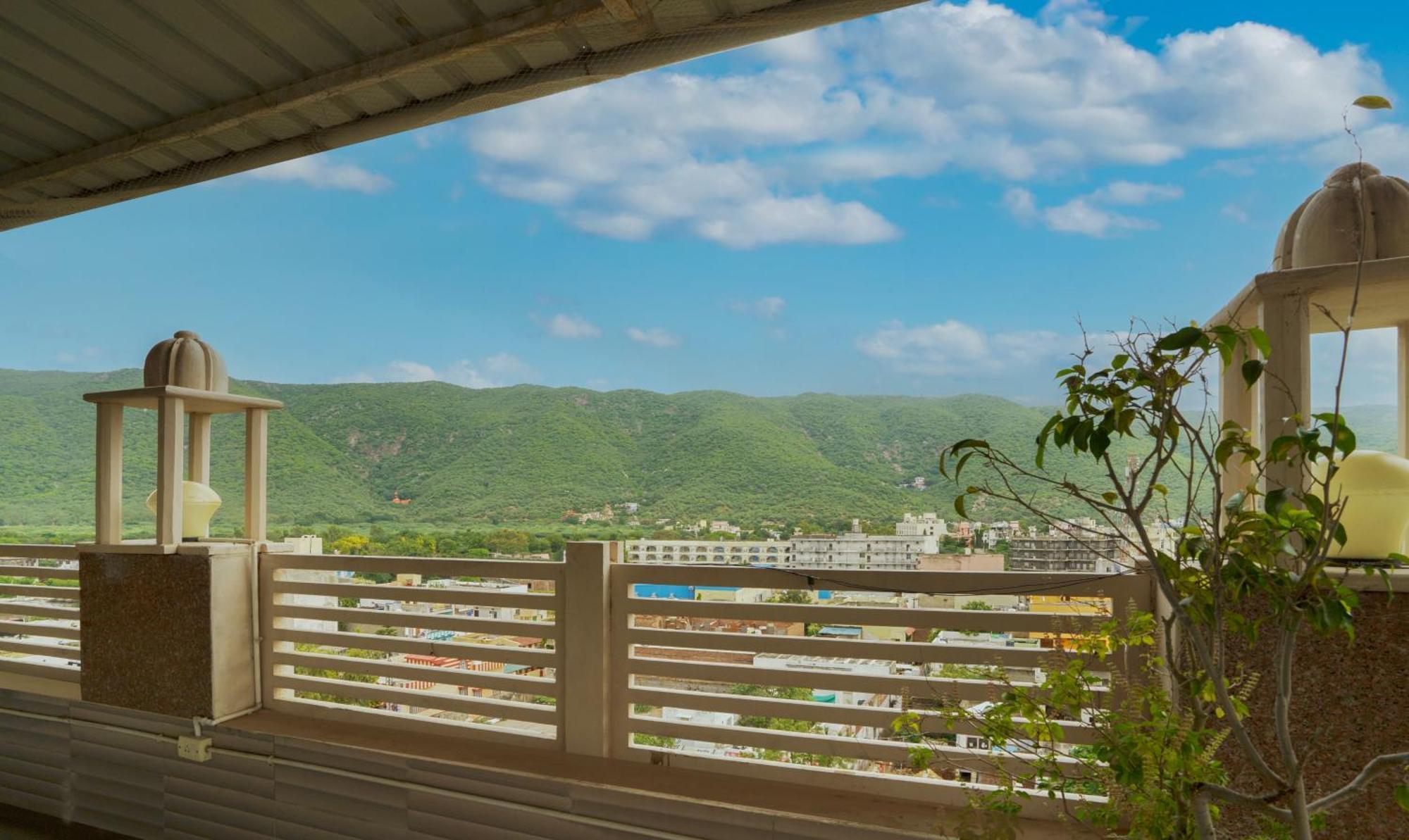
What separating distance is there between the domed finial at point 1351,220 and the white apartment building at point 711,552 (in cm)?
143

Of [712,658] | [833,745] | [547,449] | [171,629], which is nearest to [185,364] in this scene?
[171,629]

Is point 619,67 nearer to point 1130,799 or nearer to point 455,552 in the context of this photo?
point 1130,799

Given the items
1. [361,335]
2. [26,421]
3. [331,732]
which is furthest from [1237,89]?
[361,335]

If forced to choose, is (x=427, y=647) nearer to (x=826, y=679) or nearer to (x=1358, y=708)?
(x=826, y=679)

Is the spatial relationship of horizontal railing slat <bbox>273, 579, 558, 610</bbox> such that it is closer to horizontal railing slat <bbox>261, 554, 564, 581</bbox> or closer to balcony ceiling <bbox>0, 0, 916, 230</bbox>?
horizontal railing slat <bbox>261, 554, 564, 581</bbox>

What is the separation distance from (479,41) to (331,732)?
2.35 m

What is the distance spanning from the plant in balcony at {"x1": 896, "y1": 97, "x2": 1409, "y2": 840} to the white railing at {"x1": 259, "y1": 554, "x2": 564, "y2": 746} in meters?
1.47

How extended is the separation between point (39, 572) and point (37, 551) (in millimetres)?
112

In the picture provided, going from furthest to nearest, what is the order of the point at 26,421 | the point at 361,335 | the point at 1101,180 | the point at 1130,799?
the point at 361,335, the point at 1101,180, the point at 26,421, the point at 1130,799

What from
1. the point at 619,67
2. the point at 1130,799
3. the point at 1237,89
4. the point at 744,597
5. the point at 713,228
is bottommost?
the point at 1130,799

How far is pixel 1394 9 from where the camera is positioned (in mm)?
8820

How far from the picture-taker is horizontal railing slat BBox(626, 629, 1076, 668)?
201 cm

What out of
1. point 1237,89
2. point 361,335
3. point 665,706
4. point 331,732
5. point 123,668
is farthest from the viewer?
point 361,335

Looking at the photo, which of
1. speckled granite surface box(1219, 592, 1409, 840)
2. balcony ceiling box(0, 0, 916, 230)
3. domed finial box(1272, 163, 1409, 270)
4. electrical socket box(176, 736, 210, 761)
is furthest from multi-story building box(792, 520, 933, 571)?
electrical socket box(176, 736, 210, 761)
